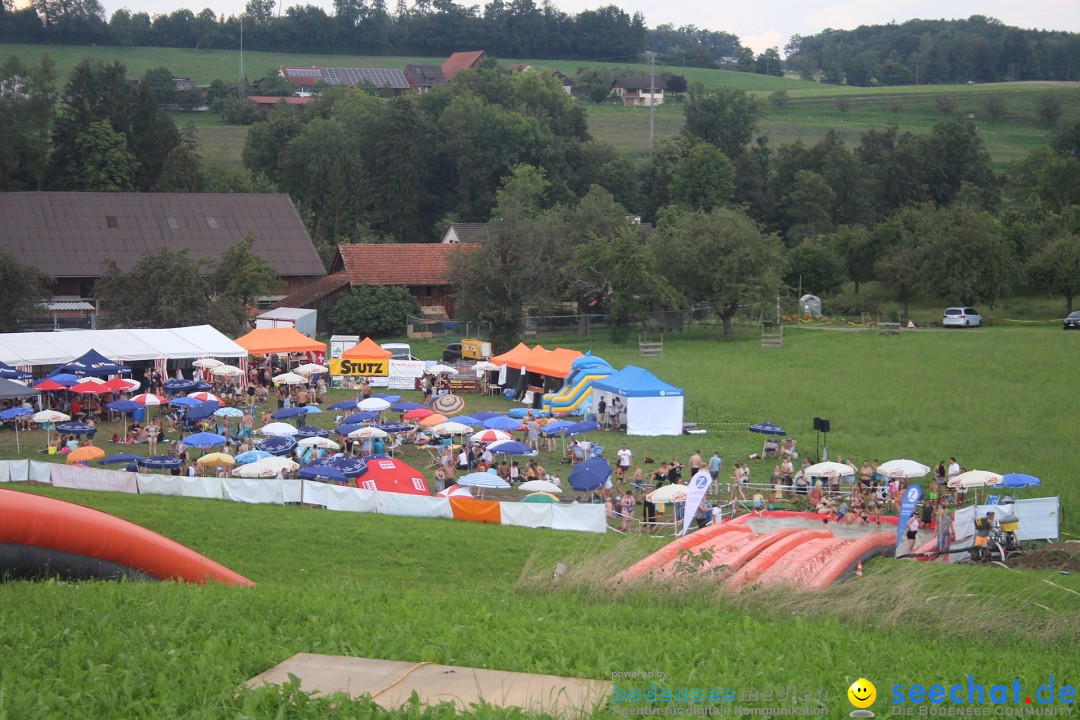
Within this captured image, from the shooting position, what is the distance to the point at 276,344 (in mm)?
38000

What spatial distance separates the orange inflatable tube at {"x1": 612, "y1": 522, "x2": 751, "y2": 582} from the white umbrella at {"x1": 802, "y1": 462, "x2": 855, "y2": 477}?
6416 mm

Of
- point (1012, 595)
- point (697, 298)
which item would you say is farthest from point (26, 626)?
point (697, 298)

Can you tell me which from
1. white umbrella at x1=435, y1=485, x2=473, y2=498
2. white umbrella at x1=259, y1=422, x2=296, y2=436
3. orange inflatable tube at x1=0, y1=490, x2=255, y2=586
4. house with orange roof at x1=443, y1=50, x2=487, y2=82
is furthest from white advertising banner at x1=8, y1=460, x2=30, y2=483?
house with orange roof at x1=443, y1=50, x2=487, y2=82

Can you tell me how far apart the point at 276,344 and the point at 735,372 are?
15588 mm

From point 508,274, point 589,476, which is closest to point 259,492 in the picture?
point 589,476

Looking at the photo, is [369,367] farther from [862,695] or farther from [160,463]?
[862,695]

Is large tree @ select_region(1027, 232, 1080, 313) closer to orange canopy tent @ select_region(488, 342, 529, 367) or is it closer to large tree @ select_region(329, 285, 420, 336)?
orange canopy tent @ select_region(488, 342, 529, 367)

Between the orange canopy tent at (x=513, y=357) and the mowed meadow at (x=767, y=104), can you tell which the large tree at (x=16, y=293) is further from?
the mowed meadow at (x=767, y=104)

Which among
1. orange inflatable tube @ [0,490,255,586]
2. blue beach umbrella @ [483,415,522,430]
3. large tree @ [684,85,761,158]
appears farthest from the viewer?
large tree @ [684,85,761,158]

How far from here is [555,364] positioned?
116 feet

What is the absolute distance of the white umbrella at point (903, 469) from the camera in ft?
76.3

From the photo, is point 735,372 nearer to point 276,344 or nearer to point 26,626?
point 276,344

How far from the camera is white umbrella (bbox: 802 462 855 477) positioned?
76.4 feet

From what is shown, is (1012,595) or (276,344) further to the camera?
(276,344)
